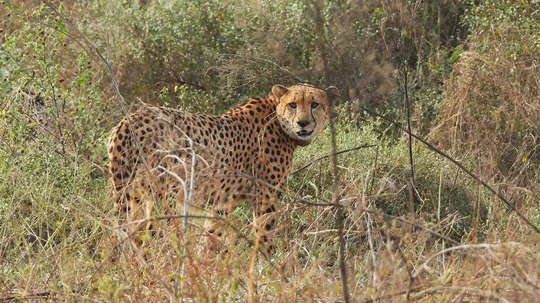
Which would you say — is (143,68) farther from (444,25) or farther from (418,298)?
(418,298)

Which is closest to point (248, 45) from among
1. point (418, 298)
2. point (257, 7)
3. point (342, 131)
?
point (257, 7)

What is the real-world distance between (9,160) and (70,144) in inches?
29.7

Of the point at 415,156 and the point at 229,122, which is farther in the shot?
the point at 415,156

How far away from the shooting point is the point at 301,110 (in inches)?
200

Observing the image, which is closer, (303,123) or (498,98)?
(303,123)

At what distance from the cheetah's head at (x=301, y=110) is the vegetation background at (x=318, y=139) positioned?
272mm

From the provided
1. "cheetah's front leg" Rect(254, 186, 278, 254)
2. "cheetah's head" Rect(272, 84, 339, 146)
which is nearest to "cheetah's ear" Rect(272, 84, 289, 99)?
"cheetah's head" Rect(272, 84, 339, 146)

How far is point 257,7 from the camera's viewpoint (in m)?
7.53

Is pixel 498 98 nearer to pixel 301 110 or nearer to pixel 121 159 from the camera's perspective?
pixel 301 110

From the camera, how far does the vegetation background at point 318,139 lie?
11.2 feet

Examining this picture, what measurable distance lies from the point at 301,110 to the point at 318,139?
3.68ft

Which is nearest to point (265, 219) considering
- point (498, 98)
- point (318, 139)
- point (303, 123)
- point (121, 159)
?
point (121, 159)

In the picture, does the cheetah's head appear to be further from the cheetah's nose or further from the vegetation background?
the vegetation background

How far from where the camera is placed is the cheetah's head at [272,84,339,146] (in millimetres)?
5074
